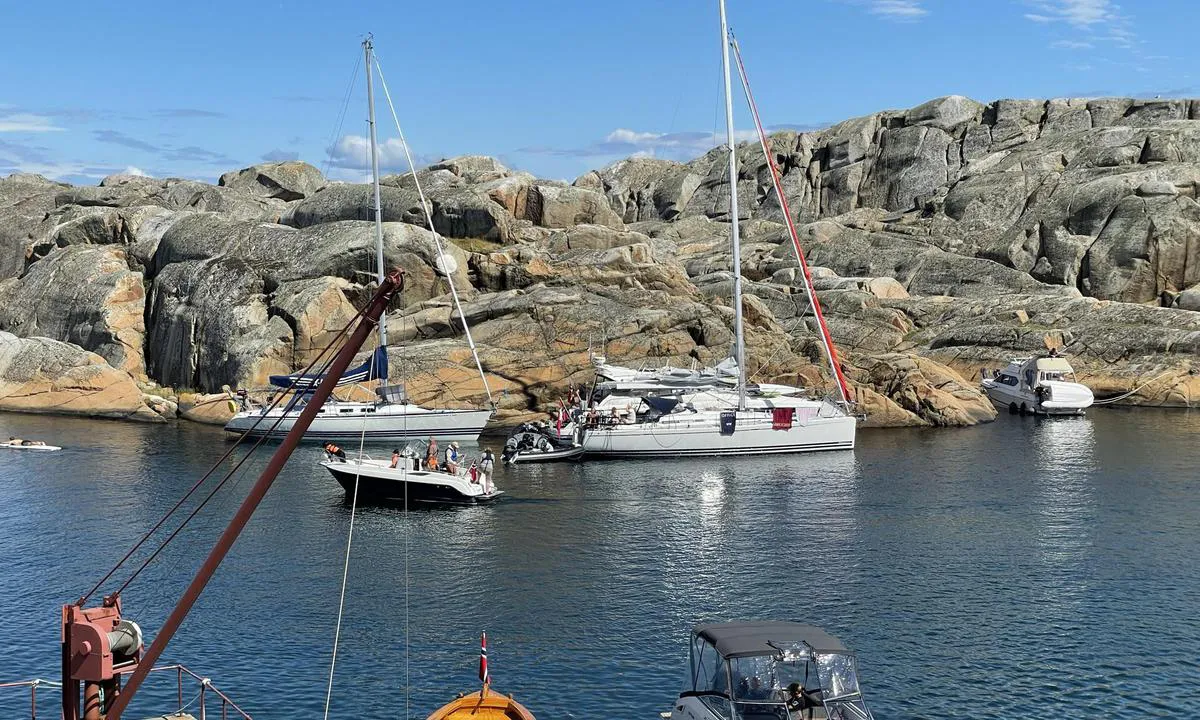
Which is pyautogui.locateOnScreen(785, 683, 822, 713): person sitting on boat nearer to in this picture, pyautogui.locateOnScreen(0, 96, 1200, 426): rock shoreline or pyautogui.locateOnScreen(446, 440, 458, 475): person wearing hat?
pyautogui.locateOnScreen(446, 440, 458, 475): person wearing hat

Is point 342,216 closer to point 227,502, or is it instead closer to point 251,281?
point 251,281

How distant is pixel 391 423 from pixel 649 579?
38.4 metres

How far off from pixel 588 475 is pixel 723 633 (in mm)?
41578

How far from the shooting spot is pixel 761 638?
26641 mm

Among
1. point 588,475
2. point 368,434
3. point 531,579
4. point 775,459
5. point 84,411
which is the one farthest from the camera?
point 84,411

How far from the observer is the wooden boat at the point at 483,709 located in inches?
1054

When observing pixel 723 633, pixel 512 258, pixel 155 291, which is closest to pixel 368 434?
pixel 512 258

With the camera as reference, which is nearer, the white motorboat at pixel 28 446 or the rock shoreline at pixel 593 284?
the white motorboat at pixel 28 446

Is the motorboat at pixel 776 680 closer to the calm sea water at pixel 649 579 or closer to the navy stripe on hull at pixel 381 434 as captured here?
the calm sea water at pixel 649 579

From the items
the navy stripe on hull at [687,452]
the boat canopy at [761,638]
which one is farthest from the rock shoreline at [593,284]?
the boat canopy at [761,638]

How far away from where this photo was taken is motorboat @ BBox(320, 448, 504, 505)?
2287 inches

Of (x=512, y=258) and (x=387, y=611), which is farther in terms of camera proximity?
(x=512, y=258)

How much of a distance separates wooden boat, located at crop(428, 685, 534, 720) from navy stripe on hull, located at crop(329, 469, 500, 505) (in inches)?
1245

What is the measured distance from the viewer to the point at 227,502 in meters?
60.8
